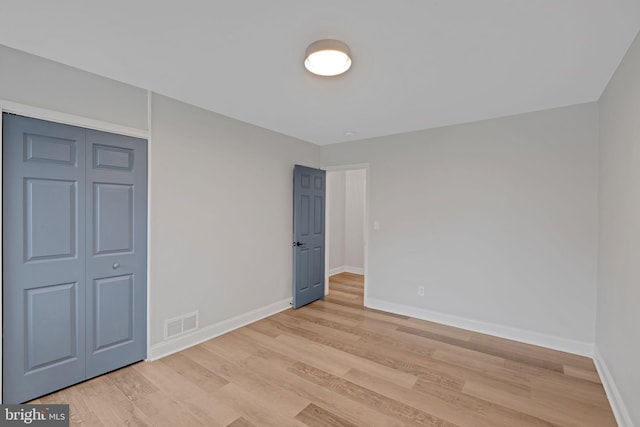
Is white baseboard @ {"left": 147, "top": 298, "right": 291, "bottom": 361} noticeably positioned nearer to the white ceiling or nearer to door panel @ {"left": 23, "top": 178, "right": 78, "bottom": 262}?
door panel @ {"left": 23, "top": 178, "right": 78, "bottom": 262}

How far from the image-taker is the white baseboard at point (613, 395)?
1.82 meters

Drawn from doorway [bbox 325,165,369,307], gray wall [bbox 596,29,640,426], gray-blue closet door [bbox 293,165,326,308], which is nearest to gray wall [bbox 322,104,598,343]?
gray wall [bbox 596,29,640,426]

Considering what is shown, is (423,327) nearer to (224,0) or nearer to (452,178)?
(452,178)

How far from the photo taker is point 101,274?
94.4 inches

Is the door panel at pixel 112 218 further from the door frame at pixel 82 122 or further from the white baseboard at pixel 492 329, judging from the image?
the white baseboard at pixel 492 329

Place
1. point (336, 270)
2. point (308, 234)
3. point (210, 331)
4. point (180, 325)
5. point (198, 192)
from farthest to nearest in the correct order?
point (336, 270) → point (308, 234) → point (210, 331) → point (198, 192) → point (180, 325)

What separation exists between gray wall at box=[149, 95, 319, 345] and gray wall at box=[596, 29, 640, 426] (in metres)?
3.35

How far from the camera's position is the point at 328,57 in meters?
1.95

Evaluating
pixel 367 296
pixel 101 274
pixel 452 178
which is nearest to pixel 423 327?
pixel 367 296

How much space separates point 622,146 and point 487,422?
214 centimetres

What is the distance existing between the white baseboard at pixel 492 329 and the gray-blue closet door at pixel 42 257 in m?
3.37

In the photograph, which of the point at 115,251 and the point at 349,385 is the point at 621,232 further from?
the point at 115,251

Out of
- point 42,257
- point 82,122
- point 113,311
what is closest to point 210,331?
point 113,311

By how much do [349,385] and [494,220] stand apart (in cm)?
240
